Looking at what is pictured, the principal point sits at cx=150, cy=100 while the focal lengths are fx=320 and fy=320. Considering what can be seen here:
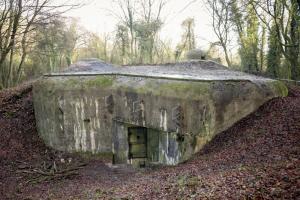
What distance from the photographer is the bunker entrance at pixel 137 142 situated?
9258 mm

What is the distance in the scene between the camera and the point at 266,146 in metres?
6.44

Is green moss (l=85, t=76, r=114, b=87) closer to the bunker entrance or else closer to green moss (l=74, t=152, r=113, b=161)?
the bunker entrance

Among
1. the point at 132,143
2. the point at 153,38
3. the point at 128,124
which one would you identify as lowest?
the point at 132,143

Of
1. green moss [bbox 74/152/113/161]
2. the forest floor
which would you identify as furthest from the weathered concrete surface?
the forest floor

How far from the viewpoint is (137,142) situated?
9266 mm

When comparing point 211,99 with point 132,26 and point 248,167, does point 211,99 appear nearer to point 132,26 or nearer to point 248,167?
point 248,167

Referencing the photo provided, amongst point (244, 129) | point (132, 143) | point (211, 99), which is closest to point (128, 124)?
point (132, 143)

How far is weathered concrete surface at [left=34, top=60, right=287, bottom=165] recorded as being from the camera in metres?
7.68

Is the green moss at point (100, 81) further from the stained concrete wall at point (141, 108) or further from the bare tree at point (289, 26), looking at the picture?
the bare tree at point (289, 26)

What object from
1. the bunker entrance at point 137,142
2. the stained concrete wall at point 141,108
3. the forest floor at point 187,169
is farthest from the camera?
the bunker entrance at point 137,142

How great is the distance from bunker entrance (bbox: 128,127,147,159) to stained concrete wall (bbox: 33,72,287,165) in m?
0.19

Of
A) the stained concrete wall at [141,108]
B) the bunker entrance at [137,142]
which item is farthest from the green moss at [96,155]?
the bunker entrance at [137,142]

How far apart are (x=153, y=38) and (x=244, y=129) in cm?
1847

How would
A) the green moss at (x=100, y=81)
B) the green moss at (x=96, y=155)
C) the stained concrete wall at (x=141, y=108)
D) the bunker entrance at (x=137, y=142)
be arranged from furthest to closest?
1. the green moss at (x=100, y=81)
2. the green moss at (x=96, y=155)
3. the bunker entrance at (x=137, y=142)
4. the stained concrete wall at (x=141, y=108)
